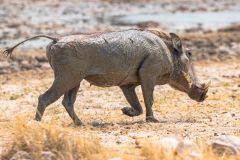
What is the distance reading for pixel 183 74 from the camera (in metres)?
13.6

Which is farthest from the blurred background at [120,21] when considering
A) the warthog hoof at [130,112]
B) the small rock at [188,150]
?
the small rock at [188,150]

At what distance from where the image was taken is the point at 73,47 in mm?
11914

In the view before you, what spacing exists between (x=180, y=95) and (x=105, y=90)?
1.97 m

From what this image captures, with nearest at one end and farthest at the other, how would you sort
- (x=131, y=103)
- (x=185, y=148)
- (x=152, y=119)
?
(x=185, y=148) → (x=152, y=119) → (x=131, y=103)

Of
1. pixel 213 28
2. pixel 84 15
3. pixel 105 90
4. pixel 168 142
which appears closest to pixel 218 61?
pixel 105 90

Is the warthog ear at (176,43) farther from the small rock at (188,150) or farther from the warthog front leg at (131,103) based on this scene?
the small rock at (188,150)

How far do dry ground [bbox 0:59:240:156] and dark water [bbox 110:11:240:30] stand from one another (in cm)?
1399

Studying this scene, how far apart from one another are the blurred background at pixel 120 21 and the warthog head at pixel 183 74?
31.1ft

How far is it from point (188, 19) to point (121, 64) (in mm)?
29380

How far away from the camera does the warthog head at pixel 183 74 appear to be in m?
13.6

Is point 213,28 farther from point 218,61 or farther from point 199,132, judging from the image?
point 199,132

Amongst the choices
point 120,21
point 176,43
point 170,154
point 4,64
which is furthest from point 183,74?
point 120,21

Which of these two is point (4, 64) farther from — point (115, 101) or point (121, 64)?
point (121, 64)

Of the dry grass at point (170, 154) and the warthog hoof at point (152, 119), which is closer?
the dry grass at point (170, 154)
